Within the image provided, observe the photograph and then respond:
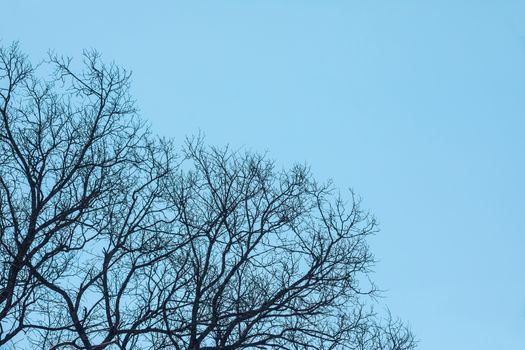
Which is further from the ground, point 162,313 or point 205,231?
point 205,231

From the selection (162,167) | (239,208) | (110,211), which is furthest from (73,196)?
(239,208)

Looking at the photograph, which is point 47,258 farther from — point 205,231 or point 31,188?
point 205,231

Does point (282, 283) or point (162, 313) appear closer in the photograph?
point (162, 313)

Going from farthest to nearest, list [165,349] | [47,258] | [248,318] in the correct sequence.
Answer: [165,349] < [248,318] < [47,258]

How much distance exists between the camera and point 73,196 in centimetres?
1545

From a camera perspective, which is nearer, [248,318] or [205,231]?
[248,318]

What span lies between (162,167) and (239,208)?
1584mm

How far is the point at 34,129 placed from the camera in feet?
51.8

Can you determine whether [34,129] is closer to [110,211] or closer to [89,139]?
[89,139]

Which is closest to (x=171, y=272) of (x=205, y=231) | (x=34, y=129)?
(x=205, y=231)

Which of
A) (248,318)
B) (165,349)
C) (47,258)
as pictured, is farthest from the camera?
(165,349)

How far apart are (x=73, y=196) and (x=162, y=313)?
2.51 m

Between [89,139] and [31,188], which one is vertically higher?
[89,139]

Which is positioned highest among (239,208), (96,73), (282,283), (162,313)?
(96,73)
